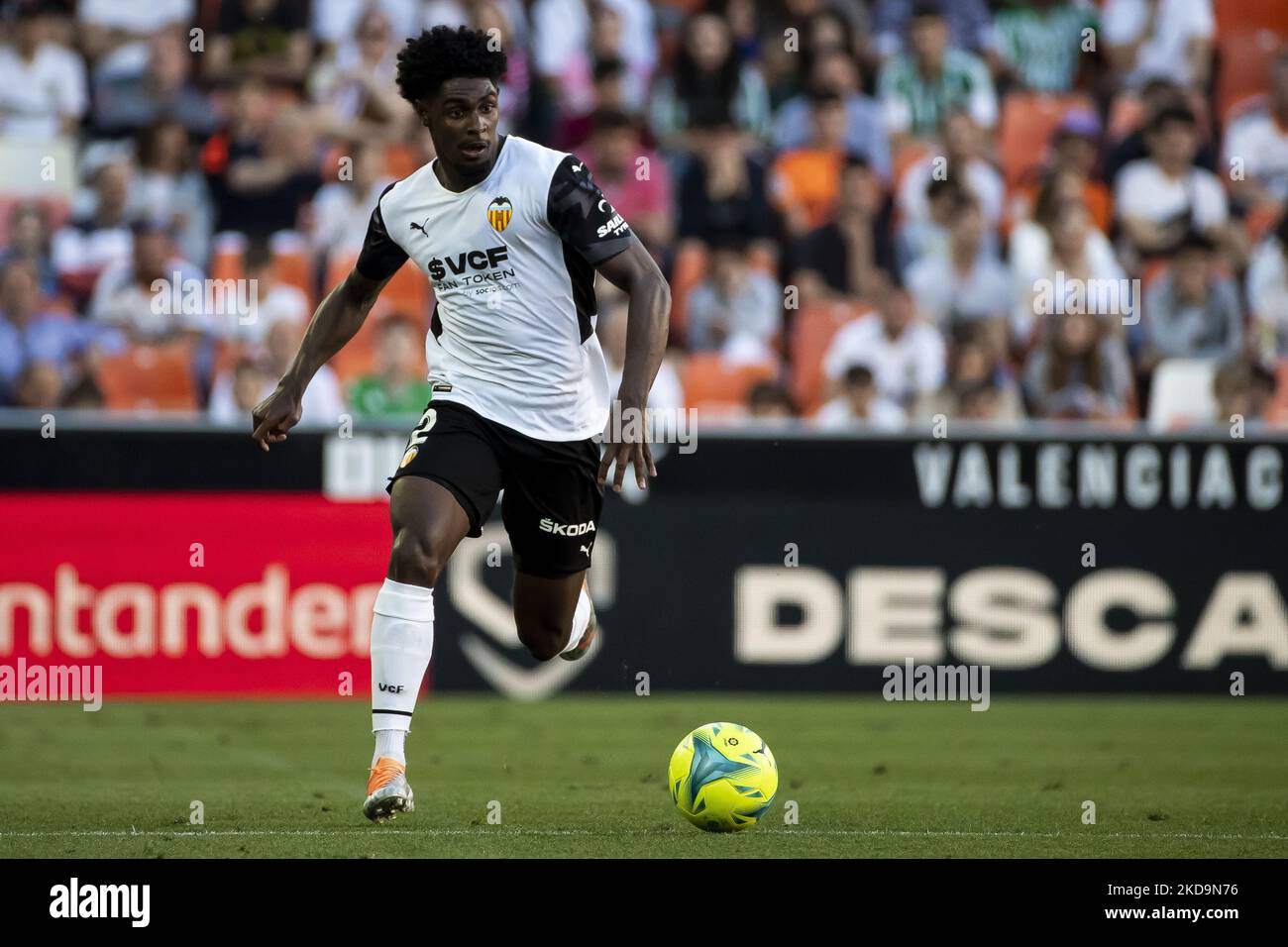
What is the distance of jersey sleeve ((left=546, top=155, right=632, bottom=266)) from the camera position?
22.3 ft

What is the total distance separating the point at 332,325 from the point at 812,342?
7380 mm

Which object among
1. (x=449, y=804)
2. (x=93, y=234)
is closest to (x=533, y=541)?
(x=449, y=804)

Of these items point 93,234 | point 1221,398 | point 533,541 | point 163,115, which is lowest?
point 533,541

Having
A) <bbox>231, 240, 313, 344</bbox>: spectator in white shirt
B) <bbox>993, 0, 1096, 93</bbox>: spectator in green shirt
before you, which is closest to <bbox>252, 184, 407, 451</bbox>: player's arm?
<bbox>231, 240, 313, 344</bbox>: spectator in white shirt

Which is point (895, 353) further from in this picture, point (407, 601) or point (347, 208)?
point (407, 601)

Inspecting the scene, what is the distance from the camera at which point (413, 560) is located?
654cm

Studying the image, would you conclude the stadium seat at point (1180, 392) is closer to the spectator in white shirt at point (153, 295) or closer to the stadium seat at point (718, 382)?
the stadium seat at point (718, 382)

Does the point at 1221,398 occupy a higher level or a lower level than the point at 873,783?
higher

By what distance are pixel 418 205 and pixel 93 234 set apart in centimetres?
833

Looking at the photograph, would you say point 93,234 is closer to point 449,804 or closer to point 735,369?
point 735,369

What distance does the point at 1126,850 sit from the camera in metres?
6.33

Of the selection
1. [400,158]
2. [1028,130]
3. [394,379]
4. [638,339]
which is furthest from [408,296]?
[638,339]

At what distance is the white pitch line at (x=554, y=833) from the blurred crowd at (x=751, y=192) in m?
6.24

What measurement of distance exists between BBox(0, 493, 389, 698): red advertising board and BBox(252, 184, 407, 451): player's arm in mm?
4205
